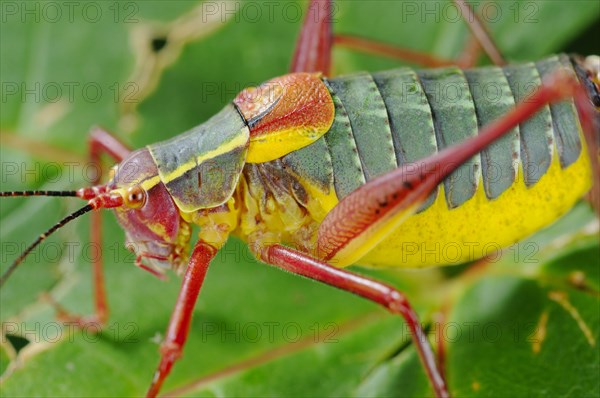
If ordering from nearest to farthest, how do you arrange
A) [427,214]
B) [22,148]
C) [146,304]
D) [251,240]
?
[427,214] < [251,240] < [146,304] < [22,148]

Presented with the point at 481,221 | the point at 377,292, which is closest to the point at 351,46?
the point at 481,221

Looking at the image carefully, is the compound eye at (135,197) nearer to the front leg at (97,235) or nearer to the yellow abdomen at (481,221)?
the front leg at (97,235)

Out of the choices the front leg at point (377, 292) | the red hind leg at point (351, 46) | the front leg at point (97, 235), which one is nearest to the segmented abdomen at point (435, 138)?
the front leg at point (377, 292)

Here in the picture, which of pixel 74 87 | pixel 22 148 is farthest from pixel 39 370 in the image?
pixel 74 87

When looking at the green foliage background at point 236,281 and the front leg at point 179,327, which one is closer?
the front leg at point 179,327

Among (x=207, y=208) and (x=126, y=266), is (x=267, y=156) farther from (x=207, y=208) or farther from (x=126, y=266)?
(x=126, y=266)

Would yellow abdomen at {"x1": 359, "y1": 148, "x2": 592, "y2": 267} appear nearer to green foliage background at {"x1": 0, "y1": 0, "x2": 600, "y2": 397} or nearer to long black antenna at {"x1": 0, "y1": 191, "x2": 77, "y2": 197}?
green foliage background at {"x1": 0, "y1": 0, "x2": 600, "y2": 397}
